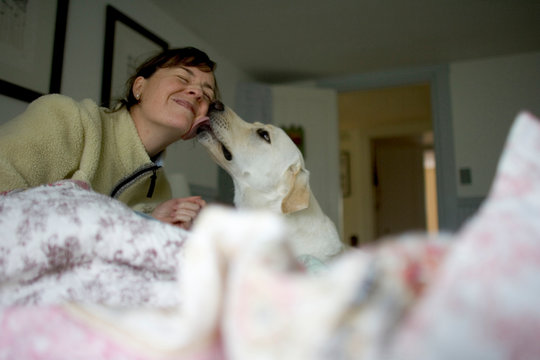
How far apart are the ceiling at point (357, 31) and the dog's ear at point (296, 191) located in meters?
1.66

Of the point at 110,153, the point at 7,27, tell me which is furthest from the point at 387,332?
the point at 7,27

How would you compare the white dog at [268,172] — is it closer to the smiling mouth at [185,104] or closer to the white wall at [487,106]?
the smiling mouth at [185,104]

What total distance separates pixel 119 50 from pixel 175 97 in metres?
1.22

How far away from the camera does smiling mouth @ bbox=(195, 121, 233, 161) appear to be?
139 centimetres

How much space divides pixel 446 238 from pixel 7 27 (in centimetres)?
197

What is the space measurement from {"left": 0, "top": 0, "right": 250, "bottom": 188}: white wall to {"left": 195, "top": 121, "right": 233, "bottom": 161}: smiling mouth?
17.3 inches

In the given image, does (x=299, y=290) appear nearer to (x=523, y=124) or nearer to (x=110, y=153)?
(x=523, y=124)

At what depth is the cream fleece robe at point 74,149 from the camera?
94 centimetres

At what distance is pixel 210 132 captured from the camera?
1.41 meters

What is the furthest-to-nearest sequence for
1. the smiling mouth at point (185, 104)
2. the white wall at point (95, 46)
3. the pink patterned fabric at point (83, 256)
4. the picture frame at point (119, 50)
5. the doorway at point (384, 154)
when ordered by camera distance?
the doorway at point (384, 154) < the picture frame at point (119, 50) < the white wall at point (95, 46) < the smiling mouth at point (185, 104) < the pink patterned fabric at point (83, 256)

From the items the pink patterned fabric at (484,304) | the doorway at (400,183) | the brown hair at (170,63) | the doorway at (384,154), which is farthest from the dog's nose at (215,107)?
the doorway at (400,183)

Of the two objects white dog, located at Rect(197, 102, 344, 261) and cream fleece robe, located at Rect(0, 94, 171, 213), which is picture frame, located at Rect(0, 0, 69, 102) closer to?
cream fleece robe, located at Rect(0, 94, 171, 213)

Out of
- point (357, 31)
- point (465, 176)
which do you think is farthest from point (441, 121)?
point (357, 31)

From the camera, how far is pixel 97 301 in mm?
500
